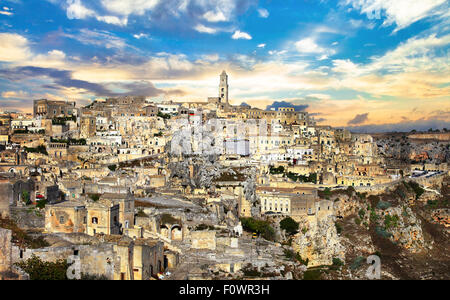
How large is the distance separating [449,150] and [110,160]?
48028 millimetres

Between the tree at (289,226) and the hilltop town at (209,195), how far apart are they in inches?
2.7

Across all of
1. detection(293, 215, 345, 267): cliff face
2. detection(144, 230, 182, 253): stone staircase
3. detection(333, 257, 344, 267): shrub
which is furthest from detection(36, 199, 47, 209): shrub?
detection(333, 257, 344, 267): shrub

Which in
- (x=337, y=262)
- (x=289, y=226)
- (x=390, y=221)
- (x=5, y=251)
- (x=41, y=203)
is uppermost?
(x=41, y=203)

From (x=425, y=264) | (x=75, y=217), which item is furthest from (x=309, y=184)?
(x=75, y=217)

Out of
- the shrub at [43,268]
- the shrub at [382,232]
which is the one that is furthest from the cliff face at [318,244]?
the shrub at [43,268]

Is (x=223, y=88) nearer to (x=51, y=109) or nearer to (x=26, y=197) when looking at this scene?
(x=51, y=109)

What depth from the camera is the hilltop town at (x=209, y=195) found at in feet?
55.0

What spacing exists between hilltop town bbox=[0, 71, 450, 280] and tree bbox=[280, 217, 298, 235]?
69 mm

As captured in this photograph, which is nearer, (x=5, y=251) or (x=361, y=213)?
(x=5, y=251)

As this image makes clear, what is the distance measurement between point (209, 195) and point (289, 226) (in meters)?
5.83

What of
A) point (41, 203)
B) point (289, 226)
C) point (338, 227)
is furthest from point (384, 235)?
point (41, 203)

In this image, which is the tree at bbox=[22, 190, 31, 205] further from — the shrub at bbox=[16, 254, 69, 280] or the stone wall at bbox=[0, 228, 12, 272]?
the stone wall at bbox=[0, 228, 12, 272]

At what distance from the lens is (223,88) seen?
64062 mm

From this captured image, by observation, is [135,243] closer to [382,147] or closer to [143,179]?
[143,179]
